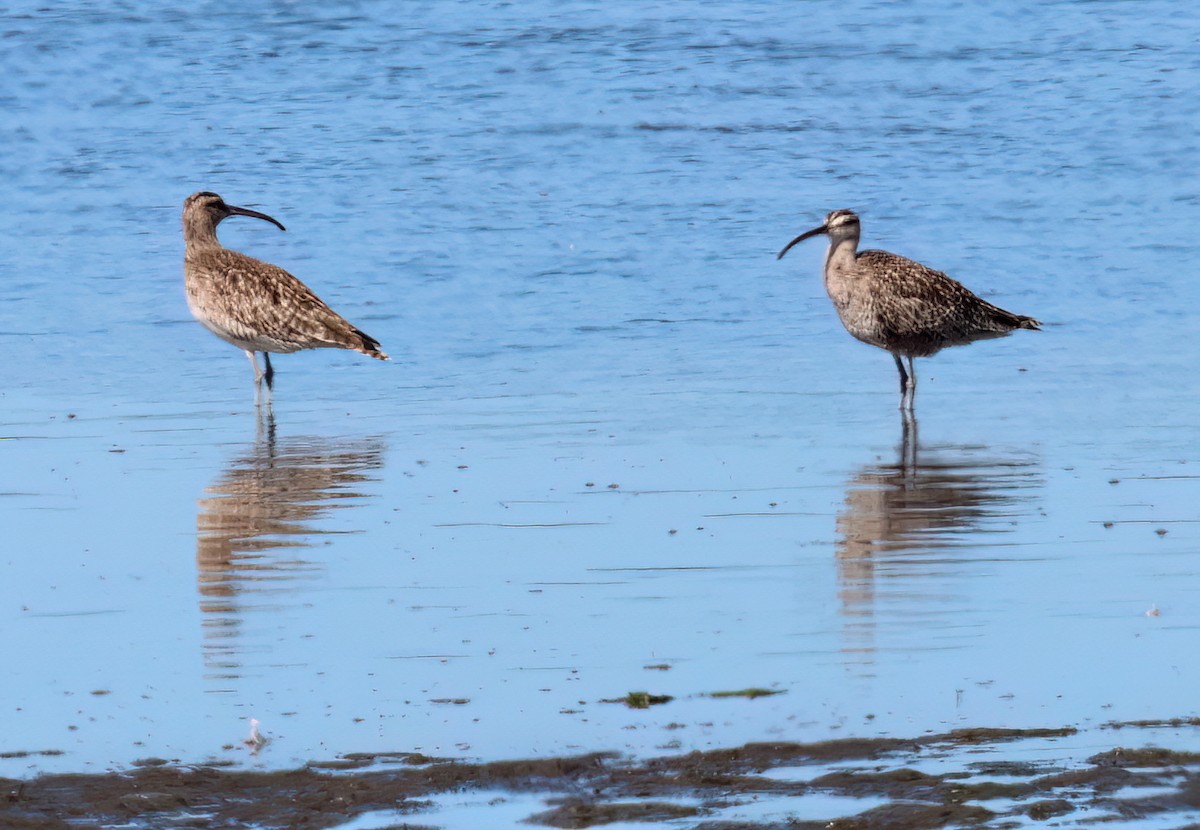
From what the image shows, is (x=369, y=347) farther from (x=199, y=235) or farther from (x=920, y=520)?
(x=920, y=520)

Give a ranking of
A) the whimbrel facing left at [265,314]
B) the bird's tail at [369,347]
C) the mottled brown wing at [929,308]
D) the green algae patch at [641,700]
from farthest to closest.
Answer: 1. the whimbrel facing left at [265,314]
2. the bird's tail at [369,347]
3. the mottled brown wing at [929,308]
4. the green algae patch at [641,700]

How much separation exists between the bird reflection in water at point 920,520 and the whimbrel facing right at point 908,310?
1.52 metres

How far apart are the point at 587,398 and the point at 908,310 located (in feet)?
6.55

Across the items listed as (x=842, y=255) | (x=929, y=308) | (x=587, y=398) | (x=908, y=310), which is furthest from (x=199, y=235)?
(x=929, y=308)

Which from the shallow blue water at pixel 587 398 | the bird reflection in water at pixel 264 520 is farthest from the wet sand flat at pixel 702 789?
the bird reflection in water at pixel 264 520

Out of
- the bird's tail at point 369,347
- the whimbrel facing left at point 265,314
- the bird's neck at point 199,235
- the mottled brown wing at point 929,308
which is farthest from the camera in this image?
the bird's neck at point 199,235

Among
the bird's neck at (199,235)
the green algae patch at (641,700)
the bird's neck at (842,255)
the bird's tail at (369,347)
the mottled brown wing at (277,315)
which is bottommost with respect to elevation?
the green algae patch at (641,700)

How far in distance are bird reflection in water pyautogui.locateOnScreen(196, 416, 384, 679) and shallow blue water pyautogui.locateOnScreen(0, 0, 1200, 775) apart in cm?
3

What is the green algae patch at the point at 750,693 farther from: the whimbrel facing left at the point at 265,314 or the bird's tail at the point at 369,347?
the bird's tail at the point at 369,347

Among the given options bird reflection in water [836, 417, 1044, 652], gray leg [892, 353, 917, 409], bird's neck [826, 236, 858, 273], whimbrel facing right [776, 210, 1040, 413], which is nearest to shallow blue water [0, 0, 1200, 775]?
bird reflection in water [836, 417, 1044, 652]

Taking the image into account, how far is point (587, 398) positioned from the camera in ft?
40.0

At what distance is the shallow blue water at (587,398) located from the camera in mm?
6688

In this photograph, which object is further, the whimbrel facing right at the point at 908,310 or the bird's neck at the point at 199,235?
the bird's neck at the point at 199,235

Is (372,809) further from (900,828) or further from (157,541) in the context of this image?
(157,541)
